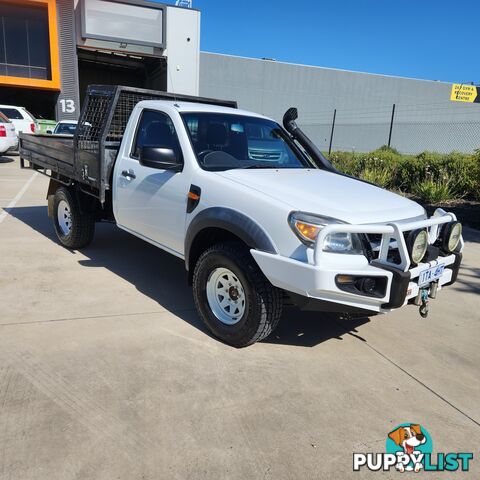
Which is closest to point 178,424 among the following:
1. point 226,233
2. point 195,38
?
point 226,233

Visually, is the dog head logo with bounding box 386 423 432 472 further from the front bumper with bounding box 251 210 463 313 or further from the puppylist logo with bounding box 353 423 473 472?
the front bumper with bounding box 251 210 463 313

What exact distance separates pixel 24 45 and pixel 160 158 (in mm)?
27734

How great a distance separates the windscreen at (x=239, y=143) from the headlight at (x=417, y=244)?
1552mm

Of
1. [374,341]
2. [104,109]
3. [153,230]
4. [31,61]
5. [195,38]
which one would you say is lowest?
[374,341]

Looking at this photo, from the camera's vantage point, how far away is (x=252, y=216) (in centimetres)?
322

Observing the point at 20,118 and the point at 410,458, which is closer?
the point at 410,458

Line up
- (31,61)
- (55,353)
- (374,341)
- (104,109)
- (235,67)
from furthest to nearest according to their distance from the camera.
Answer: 1. (235,67)
2. (31,61)
3. (104,109)
4. (374,341)
5. (55,353)

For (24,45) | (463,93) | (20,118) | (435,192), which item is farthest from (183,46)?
(435,192)

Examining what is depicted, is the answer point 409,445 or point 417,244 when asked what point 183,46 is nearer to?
point 417,244

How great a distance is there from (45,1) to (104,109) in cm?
2444

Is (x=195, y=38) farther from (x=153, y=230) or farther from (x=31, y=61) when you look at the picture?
(x=153, y=230)

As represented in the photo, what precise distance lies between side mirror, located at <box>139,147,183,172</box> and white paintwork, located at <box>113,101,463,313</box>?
0.36 feet

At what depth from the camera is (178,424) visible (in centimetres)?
261

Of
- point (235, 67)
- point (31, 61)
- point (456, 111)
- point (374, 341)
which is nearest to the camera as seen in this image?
point (374, 341)
